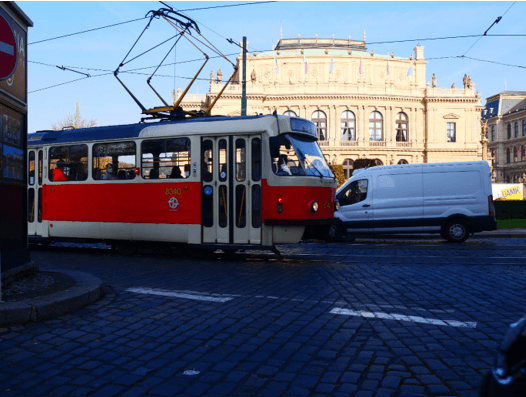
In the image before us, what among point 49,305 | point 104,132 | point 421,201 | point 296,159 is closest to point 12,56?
point 49,305

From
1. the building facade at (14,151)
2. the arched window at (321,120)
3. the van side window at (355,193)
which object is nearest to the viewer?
the building facade at (14,151)

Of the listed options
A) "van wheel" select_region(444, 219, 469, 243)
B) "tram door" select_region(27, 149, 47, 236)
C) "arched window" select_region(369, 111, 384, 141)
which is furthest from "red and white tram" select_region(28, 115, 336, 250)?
"arched window" select_region(369, 111, 384, 141)

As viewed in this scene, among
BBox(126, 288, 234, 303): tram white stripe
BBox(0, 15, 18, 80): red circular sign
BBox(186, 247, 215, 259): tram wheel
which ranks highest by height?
BBox(0, 15, 18, 80): red circular sign

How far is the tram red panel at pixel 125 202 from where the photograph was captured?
10219 millimetres

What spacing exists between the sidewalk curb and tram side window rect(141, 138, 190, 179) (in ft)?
15.3

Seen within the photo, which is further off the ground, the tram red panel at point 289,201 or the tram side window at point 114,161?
the tram side window at point 114,161

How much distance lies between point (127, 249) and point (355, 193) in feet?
23.7

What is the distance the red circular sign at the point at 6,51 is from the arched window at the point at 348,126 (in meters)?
63.6

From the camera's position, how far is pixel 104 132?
11266mm

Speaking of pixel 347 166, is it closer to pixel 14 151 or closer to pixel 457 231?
pixel 457 231

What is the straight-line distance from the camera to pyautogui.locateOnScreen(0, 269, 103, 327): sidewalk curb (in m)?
4.72

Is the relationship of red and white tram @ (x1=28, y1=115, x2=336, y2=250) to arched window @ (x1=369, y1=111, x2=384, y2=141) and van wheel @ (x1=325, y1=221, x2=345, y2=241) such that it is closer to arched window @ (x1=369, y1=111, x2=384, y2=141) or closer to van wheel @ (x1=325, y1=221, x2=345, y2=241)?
van wheel @ (x1=325, y1=221, x2=345, y2=241)

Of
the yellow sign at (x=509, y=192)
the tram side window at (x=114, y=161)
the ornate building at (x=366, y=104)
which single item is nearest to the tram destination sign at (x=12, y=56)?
the tram side window at (x=114, y=161)

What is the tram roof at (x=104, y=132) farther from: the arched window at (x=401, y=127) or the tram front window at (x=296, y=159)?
the arched window at (x=401, y=127)
